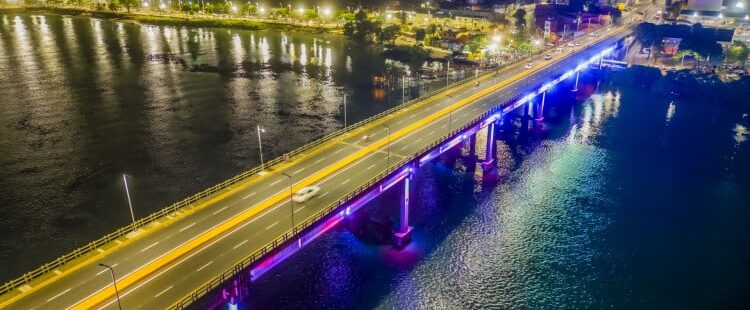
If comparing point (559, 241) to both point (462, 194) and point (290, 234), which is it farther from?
point (290, 234)

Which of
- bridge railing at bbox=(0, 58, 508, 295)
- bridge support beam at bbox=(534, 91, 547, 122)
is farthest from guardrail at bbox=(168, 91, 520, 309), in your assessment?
bridge support beam at bbox=(534, 91, 547, 122)

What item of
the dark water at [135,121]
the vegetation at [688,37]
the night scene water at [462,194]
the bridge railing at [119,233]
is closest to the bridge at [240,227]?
the bridge railing at [119,233]

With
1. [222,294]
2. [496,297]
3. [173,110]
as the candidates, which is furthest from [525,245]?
[173,110]

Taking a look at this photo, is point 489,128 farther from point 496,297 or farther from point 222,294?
point 222,294

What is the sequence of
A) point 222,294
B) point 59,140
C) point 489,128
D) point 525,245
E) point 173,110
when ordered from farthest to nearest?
point 173,110 < point 59,140 < point 489,128 < point 525,245 < point 222,294

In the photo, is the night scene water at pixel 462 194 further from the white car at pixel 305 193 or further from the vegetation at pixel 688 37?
the vegetation at pixel 688 37

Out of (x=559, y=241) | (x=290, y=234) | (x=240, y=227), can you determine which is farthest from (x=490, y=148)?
(x=240, y=227)

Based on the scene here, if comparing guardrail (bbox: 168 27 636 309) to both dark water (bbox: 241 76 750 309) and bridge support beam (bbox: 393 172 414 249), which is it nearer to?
bridge support beam (bbox: 393 172 414 249)
